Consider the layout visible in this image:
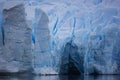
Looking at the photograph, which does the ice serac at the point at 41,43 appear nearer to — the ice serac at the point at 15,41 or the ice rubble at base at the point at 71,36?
the ice rubble at base at the point at 71,36

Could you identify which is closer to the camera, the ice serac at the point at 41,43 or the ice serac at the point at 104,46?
the ice serac at the point at 41,43

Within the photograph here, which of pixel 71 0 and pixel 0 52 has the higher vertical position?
pixel 71 0

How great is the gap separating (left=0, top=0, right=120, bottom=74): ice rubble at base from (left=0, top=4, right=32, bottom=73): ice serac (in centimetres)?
3

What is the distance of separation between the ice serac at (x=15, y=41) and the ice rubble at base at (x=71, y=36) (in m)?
0.03

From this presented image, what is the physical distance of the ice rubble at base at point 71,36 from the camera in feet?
29.6

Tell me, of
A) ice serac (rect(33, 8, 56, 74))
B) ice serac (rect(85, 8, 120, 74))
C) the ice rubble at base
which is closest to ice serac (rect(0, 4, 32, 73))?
the ice rubble at base

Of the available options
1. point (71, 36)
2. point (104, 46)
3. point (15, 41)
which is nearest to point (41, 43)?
point (15, 41)

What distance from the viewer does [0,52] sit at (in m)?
8.95

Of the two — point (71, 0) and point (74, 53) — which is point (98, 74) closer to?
point (74, 53)

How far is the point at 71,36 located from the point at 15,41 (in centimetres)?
179

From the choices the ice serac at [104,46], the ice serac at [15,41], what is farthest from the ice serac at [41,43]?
the ice serac at [104,46]

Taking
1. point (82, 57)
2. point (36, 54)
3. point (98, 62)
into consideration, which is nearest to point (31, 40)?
point (36, 54)

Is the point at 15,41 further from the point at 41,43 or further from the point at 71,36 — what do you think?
the point at 71,36

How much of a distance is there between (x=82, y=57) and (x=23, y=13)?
2.37 m
